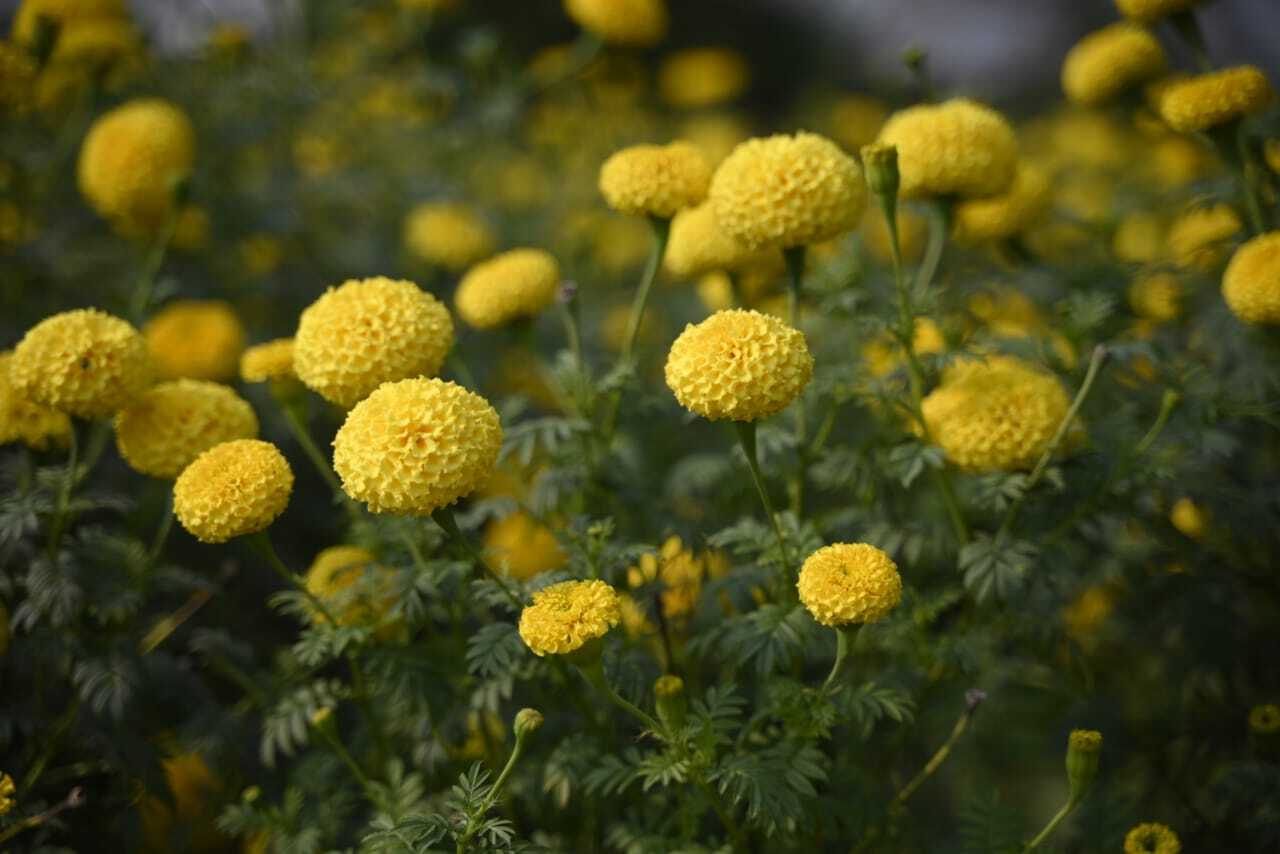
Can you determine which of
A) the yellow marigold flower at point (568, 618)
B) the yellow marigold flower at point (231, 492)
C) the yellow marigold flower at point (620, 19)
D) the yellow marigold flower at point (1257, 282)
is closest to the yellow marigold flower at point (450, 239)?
the yellow marigold flower at point (620, 19)

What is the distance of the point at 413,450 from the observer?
4.24 ft

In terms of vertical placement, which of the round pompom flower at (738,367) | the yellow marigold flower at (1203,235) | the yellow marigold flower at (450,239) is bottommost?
the yellow marigold flower at (450,239)

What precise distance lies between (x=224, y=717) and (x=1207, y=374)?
6.30 feet

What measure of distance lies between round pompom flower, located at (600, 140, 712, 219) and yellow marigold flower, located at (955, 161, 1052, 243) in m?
0.81

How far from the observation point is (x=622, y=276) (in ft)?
12.5

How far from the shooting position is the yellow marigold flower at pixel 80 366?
5.18ft

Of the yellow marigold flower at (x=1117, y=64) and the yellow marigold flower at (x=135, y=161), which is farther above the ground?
the yellow marigold flower at (x=1117, y=64)

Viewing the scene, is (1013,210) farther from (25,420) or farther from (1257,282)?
(25,420)

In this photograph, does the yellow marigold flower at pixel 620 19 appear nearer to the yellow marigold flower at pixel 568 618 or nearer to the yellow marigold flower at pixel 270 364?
the yellow marigold flower at pixel 270 364

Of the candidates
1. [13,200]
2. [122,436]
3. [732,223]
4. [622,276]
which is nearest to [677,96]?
[622,276]

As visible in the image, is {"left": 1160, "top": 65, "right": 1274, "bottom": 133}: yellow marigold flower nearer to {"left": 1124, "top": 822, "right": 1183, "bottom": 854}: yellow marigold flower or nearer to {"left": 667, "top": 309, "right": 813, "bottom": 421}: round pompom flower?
{"left": 667, "top": 309, "right": 813, "bottom": 421}: round pompom flower

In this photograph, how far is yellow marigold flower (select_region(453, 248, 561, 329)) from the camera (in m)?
1.91

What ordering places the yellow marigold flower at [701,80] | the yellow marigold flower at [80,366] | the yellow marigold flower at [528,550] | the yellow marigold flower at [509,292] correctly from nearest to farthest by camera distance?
the yellow marigold flower at [80,366]
the yellow marigold flower at [509,292]
the yellow marigold flower at [528,550]
the yellow marigold flower at [701,80]

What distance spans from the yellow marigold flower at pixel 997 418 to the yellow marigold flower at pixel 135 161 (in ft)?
6.28
